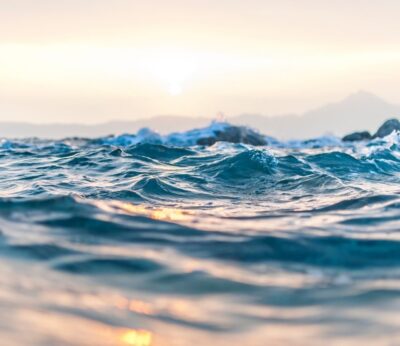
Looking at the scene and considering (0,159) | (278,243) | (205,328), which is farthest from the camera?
(0,159)

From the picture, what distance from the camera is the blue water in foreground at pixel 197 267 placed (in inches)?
141

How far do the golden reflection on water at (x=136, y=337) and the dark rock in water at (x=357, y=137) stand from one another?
55768mm

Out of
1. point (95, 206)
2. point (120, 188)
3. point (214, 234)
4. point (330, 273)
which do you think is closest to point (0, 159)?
point (120, 188)

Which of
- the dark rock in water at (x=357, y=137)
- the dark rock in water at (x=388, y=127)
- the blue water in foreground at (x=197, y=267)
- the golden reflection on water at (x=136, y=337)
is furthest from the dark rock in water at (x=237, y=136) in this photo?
the golden reflection on water at (x=136, y=337)

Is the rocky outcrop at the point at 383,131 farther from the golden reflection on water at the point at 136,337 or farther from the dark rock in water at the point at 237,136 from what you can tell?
the golden reflection on water at the point at 136,337

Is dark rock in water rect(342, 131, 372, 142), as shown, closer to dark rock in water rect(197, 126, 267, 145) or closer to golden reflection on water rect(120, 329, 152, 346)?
dark rock in water rect(197, 126, 267, 145)

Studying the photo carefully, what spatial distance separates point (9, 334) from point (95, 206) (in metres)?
3.90

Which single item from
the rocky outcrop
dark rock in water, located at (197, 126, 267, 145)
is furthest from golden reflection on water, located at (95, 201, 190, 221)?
dark rock in water, located at (197, 126, 267, 145)

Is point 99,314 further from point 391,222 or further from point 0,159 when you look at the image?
point 0,159

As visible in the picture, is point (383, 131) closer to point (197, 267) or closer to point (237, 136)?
point (237, 136)

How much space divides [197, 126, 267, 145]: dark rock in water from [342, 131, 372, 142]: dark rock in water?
29.3ft

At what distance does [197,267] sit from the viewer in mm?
4910

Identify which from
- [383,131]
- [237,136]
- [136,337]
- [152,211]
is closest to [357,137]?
[383,131]

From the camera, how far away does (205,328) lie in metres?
3.59
